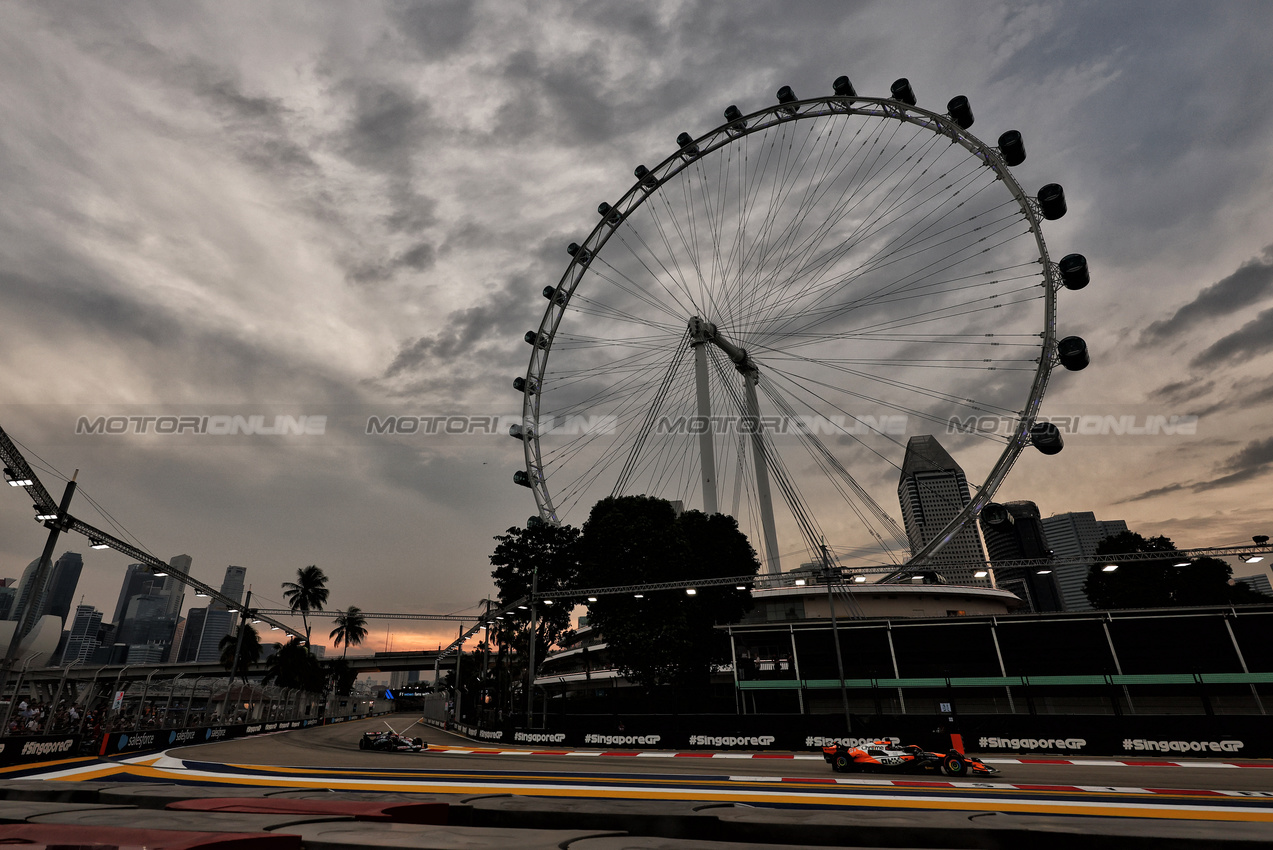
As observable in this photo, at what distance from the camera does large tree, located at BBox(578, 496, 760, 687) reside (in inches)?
1617

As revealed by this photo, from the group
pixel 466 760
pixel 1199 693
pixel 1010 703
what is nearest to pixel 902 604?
pixel 1010 703

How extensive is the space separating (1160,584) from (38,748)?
8471cm

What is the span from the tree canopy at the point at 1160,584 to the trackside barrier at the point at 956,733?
122 feet

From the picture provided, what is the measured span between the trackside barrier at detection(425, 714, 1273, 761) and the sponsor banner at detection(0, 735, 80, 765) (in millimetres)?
20181

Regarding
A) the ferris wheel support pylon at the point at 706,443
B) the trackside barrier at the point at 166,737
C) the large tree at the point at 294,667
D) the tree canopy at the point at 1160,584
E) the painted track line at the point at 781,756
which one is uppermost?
the ferris wheel support pylon at the point at 706,443

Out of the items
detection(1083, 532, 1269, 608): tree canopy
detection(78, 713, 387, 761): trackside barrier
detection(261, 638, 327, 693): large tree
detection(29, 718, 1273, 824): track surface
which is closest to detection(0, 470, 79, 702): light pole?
detection(78, 713, 387, 761): trackside barrier

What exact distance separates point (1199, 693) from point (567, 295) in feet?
188

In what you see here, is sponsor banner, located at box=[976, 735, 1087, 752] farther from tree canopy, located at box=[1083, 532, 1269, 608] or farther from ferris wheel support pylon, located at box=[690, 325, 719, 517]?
tree canopy, located at box=[1083, 532, 1269, 608]

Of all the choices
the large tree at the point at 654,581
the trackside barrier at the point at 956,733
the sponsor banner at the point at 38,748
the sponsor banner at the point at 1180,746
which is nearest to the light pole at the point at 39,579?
the sponsor banner at the point at 38,748

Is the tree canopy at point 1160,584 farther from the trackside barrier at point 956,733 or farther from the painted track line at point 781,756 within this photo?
the painted track line at point 781,756

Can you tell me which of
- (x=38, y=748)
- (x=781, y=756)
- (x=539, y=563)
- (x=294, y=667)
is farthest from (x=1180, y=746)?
(x=294, y=667)

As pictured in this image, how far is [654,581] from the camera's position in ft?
138

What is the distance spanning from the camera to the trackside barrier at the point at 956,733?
2656 cm

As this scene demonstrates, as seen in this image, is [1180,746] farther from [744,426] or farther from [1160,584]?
[1160,584]
